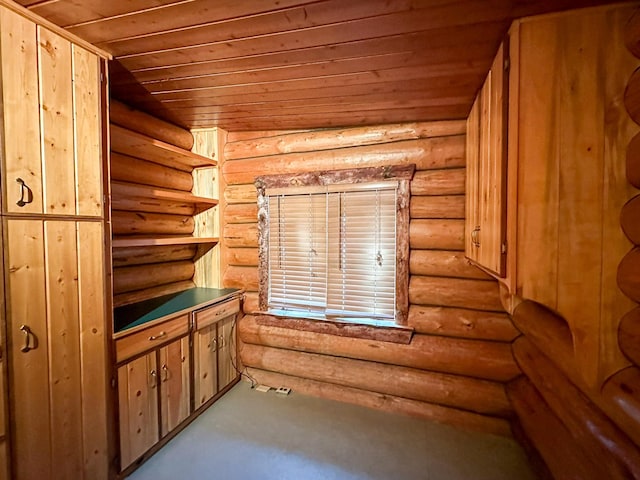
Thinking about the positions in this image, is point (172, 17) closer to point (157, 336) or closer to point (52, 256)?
point (52, 256)

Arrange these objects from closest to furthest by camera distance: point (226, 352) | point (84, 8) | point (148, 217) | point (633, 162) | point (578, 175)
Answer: point (633, 162), point (578, 175), point (84, 8), point (148, 217), point (226, 352)

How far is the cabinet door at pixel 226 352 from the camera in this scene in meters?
2.48

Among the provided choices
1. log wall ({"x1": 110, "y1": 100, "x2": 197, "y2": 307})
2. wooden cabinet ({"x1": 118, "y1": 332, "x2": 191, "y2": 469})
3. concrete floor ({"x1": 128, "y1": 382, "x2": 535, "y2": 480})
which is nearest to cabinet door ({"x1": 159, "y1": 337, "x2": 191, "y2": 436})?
wooden cabinet ({"x1": 118, "y1": 332, "x2": 191, "y2": 469})

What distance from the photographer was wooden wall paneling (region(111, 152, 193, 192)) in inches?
82.8

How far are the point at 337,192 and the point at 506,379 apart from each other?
1965 mm

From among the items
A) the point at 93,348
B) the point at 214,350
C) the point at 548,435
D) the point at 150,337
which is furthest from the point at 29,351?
the point at 548,435

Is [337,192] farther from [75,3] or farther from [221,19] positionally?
[75,3]

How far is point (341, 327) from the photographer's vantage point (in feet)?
7.92

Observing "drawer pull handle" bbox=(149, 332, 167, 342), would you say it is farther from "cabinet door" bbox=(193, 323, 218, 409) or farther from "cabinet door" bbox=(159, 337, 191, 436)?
"cabinet door" bbox=(193, 323, 218, 409)

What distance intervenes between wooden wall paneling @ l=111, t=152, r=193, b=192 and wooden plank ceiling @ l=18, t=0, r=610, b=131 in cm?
45

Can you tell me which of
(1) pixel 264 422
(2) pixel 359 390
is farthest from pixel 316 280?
(1) pixel 264 422

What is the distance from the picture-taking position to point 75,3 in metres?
1.16

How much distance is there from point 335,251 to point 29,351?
76.6 inches

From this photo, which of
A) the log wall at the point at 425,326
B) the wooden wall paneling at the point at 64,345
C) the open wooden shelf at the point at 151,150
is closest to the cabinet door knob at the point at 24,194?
the wooden wall paneling at the point at 64,345
